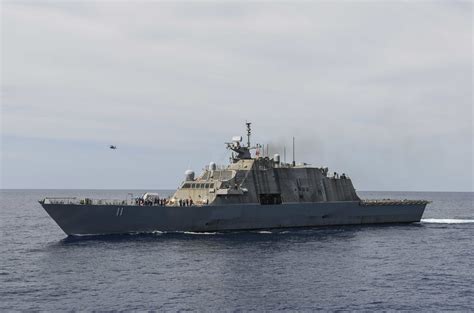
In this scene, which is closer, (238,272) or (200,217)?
(238,272)

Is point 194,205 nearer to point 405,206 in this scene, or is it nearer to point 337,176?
point 337,176

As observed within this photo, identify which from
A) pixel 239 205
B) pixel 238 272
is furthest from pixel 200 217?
pixel 238 272

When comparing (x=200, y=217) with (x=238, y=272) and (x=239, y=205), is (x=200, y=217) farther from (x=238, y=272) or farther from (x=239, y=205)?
(x=238, y=272)

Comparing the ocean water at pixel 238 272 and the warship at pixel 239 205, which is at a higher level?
the warship at pixel 239 205

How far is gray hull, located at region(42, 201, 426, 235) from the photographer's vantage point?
44.7m

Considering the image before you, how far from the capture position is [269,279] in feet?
101

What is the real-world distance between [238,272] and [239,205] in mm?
16856

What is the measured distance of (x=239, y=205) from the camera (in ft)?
163

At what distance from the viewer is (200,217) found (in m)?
48.0

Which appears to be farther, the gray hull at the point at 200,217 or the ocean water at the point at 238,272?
the gray hull at the point at 200,217

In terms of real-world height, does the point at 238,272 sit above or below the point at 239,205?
below

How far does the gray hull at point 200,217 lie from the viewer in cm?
4472

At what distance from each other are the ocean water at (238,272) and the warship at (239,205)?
1.44 meters

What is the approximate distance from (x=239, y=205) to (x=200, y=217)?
3.94 meters
